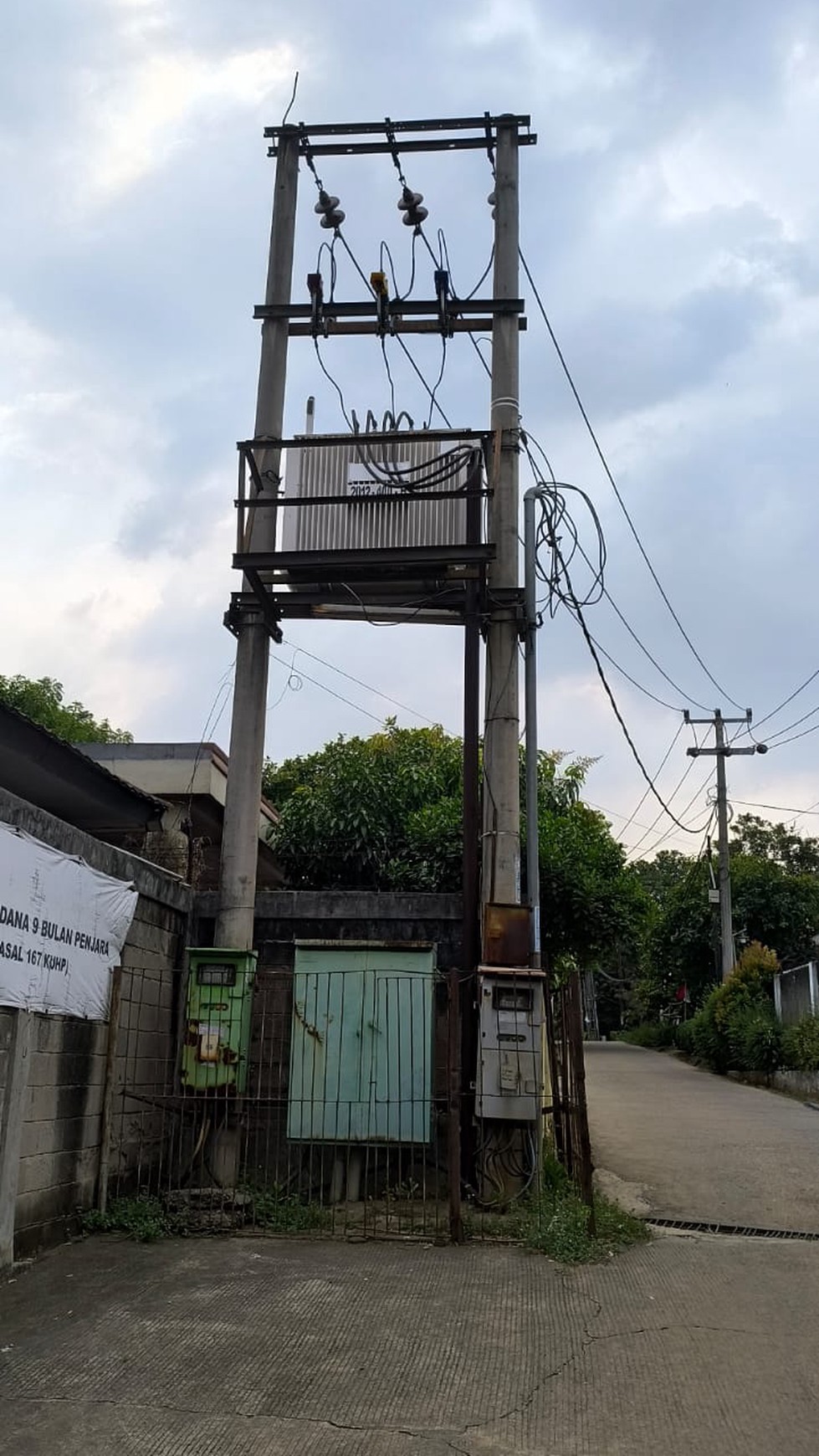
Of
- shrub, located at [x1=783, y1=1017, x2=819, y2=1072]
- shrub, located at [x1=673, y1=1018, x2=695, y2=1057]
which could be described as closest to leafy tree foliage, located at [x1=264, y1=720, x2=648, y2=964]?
shrub, located at [x1=783, y1=1017, x2=819, y2=1072]

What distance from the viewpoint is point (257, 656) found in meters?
9.74

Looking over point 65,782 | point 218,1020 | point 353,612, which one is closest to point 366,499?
point 353,612

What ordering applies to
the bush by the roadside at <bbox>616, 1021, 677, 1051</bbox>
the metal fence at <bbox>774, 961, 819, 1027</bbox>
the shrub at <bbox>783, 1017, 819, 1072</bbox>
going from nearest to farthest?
1. the shrub at <bbox>783, 1017, 819, 1072</bbox>
2. the metal fence at <bbox>774, 961, 819, 1027</bbox>
3. the bush by the roadside at <bbox>616, 1021, 677, 1051</bbox>

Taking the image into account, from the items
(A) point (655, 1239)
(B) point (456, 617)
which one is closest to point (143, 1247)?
(A) point (655, 1239)

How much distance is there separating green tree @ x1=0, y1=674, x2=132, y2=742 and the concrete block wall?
50.5 ft

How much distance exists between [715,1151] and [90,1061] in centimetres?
602

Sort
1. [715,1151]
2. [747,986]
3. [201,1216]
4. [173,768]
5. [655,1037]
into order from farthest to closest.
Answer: [655,1037] → [747,986] → [173,768] → [715,1151] → [201,1216]

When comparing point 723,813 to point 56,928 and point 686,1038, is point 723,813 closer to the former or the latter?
point 686,1038

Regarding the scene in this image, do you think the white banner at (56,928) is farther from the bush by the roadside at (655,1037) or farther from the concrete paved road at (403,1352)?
the bush by the roadside at (655,1037)

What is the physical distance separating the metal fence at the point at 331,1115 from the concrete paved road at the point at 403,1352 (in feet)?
2.64

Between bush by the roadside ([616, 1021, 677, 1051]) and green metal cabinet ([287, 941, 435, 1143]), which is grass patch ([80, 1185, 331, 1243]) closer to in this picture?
green metal cabinet ([287, 941, 435, 1143])

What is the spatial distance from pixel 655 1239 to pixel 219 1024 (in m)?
3.30

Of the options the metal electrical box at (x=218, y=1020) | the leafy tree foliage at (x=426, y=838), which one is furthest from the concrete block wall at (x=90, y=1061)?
the leafy tree foliage at (x=426, y=838)

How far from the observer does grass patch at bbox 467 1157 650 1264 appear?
6.92 meters
